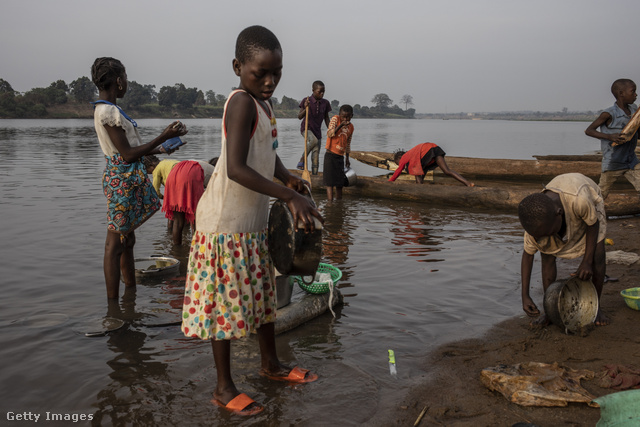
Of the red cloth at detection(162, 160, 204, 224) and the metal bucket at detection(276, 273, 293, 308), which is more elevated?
the red cloth at detection(162, 160, 204, 224)

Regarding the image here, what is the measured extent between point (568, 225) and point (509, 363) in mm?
1096

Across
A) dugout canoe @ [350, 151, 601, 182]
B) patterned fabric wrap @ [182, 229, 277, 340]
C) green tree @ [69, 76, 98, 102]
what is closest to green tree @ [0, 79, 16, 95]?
green tree @ [69, 76, 98, 102]

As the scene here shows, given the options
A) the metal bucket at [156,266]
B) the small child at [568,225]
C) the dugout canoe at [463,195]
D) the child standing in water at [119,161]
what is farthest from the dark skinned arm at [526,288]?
the dugout canoe at [463,195]

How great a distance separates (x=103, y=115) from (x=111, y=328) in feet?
5.06

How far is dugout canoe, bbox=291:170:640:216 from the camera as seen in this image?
25.1 ft

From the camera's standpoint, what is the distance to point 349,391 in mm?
2881

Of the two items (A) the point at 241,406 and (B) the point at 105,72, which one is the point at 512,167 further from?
(A) the point at 241,406

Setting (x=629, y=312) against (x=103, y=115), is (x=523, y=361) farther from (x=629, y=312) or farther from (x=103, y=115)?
(x=103, y=115)

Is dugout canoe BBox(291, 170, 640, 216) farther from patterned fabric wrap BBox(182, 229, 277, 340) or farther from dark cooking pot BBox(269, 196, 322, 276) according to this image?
patterned fabric wrap BBox(182, 229, 277, 340)

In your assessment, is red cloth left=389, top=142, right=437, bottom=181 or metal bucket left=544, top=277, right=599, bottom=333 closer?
metal bucket left=544, top=277, right=599, bottom=333

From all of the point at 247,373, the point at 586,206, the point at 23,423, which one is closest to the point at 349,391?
the point at 247,373

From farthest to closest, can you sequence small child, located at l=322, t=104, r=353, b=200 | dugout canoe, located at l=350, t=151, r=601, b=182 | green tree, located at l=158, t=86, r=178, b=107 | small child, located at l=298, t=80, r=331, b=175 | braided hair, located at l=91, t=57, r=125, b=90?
green tree, located at l=158, t=86, r=178, b=107 < dugout canoe, located at l=350, t=151, r=601, b=182 < small child, located at l=298, t=80, r=331, b=175 < small child, located at l=322, t=104, r=353, b=200 < braided hair, located at l=91, t=57, r=125, b=90

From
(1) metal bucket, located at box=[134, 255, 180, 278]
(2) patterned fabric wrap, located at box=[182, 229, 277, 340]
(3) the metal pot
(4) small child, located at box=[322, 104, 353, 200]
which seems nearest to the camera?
(2) patterned fabric wrap, located at box=[182, 229, 277, 340]

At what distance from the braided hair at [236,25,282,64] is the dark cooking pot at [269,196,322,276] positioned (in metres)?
0.75
